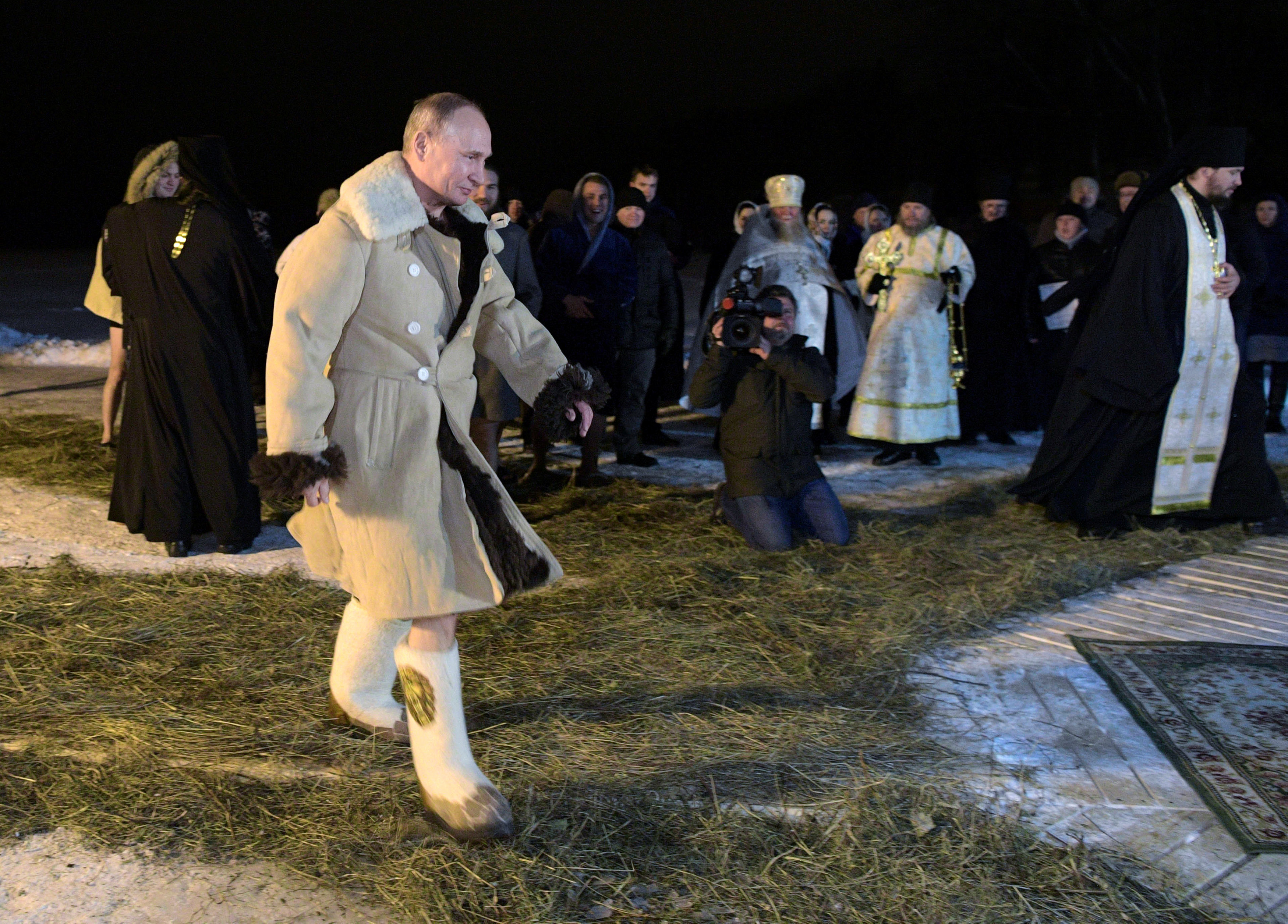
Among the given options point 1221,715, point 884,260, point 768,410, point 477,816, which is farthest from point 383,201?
point 884,260

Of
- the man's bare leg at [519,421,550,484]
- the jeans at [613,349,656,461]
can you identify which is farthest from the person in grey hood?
the jeans at [613,349,656,461]

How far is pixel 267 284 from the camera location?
558 cm

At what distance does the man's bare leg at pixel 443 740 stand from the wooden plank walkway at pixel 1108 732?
1.35 m

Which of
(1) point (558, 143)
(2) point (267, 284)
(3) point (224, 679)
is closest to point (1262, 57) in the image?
(1) point (558, 143)

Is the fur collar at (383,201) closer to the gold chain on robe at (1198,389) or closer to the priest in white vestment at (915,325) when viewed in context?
the gold chain on robe at (1198,389)

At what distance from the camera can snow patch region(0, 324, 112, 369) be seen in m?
11.6

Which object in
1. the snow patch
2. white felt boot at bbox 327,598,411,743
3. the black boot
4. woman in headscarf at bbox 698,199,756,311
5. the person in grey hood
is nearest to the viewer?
white felt boot at bbox 327,598,411,743

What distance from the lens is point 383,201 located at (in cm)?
290

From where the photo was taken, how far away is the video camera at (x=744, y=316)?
5.79 meters

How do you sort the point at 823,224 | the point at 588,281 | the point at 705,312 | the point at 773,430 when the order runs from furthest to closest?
the point at 705,312, the point at 823,224, the point at 588,281, the point at 773,430

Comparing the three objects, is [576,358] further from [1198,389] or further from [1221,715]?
[1221,715]

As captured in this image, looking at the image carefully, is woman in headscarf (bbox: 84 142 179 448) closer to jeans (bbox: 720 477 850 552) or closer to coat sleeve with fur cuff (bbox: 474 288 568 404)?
coat sleeve with fur cuff (bbox: 474 288 568 404)

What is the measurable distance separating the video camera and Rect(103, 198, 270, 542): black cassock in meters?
2.16

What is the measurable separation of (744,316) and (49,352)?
8697mm
